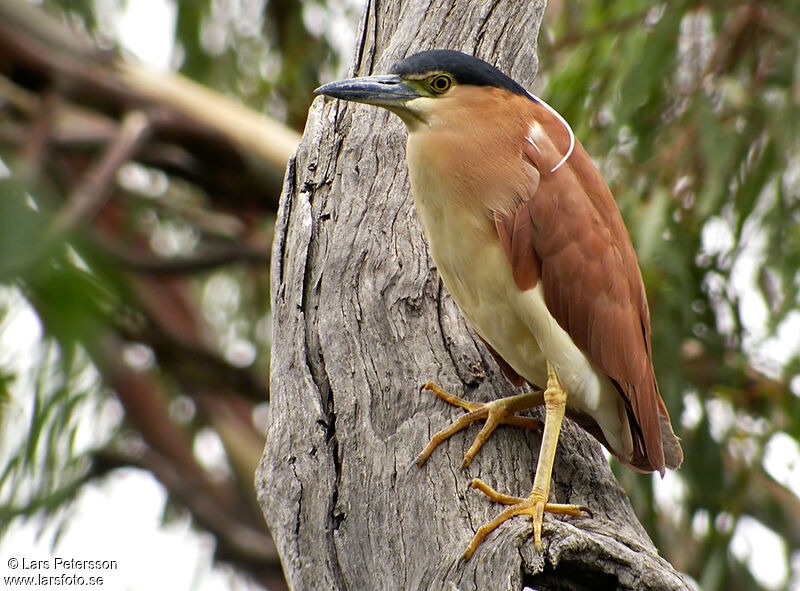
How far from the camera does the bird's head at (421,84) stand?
1.74 m

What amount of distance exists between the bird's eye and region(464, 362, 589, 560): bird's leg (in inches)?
20.9

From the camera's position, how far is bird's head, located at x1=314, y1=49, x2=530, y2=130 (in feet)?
5.72

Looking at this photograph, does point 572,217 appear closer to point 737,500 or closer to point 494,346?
point 494,346

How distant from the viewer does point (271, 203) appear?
4109 mm

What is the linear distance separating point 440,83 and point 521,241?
0.33 metres

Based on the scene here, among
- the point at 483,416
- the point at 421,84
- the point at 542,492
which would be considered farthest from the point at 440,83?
the point at 542,492

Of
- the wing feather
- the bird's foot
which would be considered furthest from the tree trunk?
the wing feather

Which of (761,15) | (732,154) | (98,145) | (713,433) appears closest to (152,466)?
(98,145)

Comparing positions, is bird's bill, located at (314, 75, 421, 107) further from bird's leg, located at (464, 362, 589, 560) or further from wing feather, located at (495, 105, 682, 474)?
bird's leg, located at (464, 362, 589, 560)

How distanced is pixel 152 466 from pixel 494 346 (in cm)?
262

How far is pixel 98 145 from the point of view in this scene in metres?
4.20

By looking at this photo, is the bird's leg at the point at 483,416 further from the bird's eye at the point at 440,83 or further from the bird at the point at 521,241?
the bird's eye at the point at 440,83

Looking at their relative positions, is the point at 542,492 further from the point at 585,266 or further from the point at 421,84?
the point at 421,84

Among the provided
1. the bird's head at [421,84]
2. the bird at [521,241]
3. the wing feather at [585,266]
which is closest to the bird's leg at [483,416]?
the bird at [521,241]
